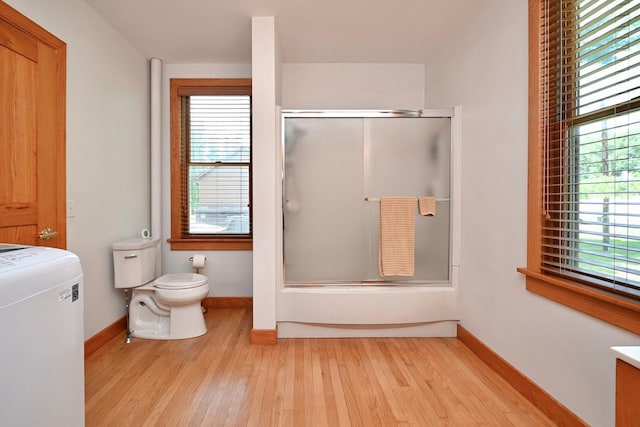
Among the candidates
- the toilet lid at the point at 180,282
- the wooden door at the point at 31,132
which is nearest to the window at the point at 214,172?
the toilet lid at the point at 180,282

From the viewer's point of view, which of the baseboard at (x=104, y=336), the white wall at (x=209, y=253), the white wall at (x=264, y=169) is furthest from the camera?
the white wall at (x=209, y=253)

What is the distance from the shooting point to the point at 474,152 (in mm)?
2480

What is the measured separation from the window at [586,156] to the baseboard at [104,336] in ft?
9.07

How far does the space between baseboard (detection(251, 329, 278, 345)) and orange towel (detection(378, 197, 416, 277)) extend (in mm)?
943

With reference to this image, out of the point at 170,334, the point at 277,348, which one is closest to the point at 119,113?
the point at 170,334

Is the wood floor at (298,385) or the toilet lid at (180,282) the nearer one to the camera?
the wood floor at (298,385)

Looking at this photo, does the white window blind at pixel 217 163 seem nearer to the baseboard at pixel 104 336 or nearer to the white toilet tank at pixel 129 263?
the white toilet tank at pixel 129 263

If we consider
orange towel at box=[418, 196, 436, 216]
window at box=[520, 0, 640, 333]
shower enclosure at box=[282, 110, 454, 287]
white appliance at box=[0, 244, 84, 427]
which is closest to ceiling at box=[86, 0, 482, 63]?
shower enclosure at box=[282, 110, 454, 287]

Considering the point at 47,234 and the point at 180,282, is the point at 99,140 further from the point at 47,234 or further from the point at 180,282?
the point at 180,282

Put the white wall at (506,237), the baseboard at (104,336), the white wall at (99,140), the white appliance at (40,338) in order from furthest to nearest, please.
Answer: the baseboard at (104,336)
the white wall at (99,140)
the white wall at (506,237)
the white appliance at (40,338)

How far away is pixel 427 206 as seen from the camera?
2.73 meters

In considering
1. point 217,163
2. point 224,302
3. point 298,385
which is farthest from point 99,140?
point 298,385

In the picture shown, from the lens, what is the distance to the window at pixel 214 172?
137 inches

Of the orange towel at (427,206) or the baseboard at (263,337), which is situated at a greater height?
the orange towel at (427,206)
